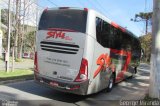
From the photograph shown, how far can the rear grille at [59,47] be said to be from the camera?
11016 mm

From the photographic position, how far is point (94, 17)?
1128cm

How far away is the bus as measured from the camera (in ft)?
35.8

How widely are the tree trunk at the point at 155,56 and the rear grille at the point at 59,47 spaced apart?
9.27ft

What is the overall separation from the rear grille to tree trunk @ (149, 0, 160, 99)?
111 inches

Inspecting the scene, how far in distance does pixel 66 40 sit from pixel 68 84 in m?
1.59

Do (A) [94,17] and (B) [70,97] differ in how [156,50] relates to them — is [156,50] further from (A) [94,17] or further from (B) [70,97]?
(B) [70,97]

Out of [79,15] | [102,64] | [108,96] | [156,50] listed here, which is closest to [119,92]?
[108,96]

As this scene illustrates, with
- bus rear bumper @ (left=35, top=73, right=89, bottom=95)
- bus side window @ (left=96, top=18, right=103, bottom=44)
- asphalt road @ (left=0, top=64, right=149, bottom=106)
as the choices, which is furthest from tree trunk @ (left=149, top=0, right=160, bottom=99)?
bus rear bumper @ (left=35, top=73, right=89, bottom=95)

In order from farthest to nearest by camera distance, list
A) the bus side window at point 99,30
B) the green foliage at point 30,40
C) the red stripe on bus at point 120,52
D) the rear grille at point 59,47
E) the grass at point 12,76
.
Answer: the green foliage at point 30,40 → the grass at point 12,76 → the red stripe on bus at point 120,52 → the bus side window at point 99,30 → the rear grille at point 59,47

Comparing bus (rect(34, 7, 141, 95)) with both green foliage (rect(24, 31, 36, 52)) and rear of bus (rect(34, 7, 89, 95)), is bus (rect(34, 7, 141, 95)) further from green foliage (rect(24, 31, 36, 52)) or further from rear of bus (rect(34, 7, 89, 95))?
green foliage (rect(24, 31, 36, 52))

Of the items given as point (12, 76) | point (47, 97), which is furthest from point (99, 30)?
point (12, 76)

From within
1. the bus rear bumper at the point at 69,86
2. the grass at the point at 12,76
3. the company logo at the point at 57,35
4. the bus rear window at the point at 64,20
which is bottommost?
the grass at the point at 12,76

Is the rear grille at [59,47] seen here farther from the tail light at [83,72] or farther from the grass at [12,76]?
the grass at [12,76]

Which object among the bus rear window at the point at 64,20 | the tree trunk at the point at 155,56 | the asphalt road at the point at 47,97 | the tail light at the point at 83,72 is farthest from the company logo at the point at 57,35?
the tree trunk at the point at 155,56
